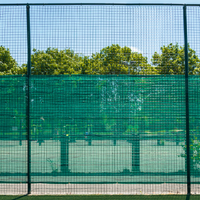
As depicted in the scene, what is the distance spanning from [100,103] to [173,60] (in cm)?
173

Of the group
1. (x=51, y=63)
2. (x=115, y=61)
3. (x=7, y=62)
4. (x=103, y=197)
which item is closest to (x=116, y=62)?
(x=115, y=61)

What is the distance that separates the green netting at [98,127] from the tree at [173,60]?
20cm

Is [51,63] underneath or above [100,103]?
above

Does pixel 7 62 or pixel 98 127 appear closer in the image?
pixel 98 127

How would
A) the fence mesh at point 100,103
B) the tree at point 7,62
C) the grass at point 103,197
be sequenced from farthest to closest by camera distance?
the tree at point 7,62 < the fence mesh at point 100,103 < the grass at point 103,197

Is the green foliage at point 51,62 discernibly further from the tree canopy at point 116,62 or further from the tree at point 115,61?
the tree at point 115,61

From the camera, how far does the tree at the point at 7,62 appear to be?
191 inches

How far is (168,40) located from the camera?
187 inches

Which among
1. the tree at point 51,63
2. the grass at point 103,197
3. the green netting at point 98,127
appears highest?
the tree at point 51,63

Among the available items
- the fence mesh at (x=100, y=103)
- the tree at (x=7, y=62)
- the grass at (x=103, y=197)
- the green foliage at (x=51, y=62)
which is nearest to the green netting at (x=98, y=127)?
the fence mesh at (x=100, y=103)

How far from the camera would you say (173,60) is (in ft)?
15.8

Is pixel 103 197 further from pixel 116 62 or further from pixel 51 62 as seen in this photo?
pixel 51 62

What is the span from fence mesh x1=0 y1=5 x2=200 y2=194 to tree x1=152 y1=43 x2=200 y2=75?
20 millimetres

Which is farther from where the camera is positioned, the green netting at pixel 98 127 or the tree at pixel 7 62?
the tree at pixel 7 62
